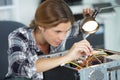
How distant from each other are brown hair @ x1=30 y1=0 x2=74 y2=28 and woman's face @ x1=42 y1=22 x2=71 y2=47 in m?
0.02

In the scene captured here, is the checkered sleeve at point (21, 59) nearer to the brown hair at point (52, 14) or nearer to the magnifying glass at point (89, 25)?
the brown hair at point (52, 14)

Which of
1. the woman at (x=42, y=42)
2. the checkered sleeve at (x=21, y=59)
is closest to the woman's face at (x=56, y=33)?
the woman at (x=42, y=42)

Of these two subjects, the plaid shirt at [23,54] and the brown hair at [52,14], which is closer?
the plaid shirt at [23,54]

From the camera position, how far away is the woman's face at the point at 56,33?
137cm

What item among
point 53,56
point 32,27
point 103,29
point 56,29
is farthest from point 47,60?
point 103,29

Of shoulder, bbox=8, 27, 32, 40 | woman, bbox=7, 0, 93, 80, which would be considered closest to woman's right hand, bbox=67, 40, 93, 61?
woman, bbox=7, 0, 93, 80

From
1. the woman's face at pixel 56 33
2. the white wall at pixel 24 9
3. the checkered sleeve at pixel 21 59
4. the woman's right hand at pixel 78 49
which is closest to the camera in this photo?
the woman's right hand at pixel 78 49

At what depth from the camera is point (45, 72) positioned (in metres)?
1.17

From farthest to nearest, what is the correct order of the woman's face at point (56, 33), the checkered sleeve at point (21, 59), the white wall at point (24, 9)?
the white wall at point (24, 9) → the woman's face at point (56, 33) → the checkered sleeve at point (21, 59)

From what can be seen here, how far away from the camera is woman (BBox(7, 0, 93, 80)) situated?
1.15 m

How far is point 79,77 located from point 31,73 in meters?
0.35

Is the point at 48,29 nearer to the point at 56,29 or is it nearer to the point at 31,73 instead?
the point at 56,29

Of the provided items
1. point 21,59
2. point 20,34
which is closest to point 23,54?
point 21,59

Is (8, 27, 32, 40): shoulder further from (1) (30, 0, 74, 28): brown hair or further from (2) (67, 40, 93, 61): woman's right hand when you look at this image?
(2) (67, 40, 93, 61): woman's right hand
